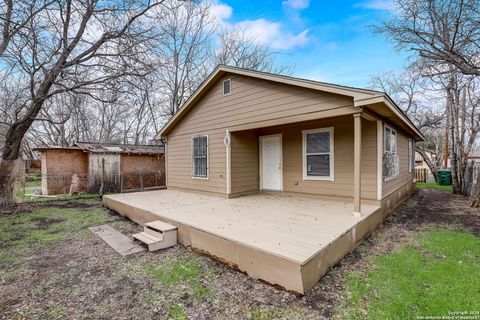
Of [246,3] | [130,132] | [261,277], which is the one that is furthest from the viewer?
[130,132]

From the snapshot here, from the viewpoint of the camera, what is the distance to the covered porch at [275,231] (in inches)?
113

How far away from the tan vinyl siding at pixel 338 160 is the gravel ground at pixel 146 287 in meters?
1.53

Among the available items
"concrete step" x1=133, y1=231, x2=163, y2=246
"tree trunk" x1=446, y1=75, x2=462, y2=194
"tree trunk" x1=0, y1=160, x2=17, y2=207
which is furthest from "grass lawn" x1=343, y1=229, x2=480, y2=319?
"tree trunk" x1=0, y1=160, x2=17, y2=207

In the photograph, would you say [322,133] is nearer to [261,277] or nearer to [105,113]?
[261,277]

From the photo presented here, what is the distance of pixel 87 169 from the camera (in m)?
12.0

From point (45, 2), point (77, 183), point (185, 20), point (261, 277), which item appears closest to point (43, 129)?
point (77, 183)

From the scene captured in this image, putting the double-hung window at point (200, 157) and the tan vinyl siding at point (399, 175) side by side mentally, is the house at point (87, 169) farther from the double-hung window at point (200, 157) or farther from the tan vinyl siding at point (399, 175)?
the tan vinyl siding at point (399, 175)

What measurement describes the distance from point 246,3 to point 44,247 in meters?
10.3

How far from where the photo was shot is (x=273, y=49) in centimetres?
1641

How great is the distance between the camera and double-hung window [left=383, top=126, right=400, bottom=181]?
6.02 m

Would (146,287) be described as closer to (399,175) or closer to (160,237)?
(160,237)

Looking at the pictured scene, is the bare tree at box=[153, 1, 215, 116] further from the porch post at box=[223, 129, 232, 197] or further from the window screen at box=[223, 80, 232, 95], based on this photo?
the porch post at box=[223, 129, 232, 197]

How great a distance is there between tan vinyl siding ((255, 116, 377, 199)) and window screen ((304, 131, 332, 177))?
6.9 inches

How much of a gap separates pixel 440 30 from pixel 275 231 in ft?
23.5
